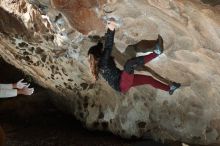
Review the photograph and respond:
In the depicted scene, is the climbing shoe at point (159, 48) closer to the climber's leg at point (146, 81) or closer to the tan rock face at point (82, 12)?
the climber's leg at point (146, 81)

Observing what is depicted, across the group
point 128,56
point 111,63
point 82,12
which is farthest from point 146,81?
point 82,12

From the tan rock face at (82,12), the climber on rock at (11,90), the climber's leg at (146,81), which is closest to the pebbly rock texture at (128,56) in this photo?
the tan rock face at (82,12)

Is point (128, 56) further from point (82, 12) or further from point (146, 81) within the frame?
point (82, 12)

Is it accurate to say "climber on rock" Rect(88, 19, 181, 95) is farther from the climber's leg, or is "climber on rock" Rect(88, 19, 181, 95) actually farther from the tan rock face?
the tan rock face

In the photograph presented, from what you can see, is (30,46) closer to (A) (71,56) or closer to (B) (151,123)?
(A) (71,56)

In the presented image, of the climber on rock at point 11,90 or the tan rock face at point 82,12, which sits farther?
the climber on rock at point 11,90

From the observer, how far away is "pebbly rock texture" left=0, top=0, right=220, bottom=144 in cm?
363

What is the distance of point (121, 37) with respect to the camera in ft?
14.0

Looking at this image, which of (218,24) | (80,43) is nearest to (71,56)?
(80,43)

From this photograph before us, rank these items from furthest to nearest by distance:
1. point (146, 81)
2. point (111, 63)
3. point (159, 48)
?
1. point (146, 81)
2. point (111, 63)
3. point (159, 48)

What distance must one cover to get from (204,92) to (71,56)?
172cm

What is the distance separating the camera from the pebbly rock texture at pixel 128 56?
3.63 m

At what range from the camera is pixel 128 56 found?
4484mm

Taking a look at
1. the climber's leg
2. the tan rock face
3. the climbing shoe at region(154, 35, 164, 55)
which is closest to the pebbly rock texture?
the tan rock face
